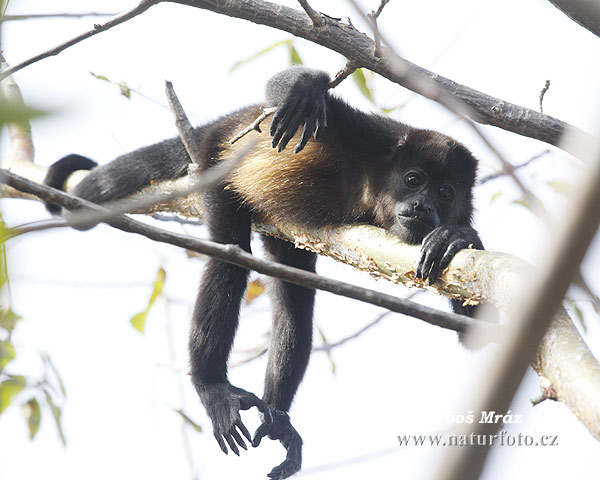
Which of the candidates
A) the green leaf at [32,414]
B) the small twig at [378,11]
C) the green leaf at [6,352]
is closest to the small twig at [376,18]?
the small twig at [378,11]

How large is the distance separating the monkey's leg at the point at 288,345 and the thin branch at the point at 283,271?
2.90 metres

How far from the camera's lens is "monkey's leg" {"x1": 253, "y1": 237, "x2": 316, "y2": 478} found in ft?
13.7

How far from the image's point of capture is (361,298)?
1.38 meters

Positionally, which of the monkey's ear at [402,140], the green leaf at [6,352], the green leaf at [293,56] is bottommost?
the green leaf at [6,352]

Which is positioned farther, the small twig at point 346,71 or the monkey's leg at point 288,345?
the monkey's leg at point 288,345

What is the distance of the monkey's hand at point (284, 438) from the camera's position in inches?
159

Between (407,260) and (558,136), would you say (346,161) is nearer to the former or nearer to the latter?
(407,260)

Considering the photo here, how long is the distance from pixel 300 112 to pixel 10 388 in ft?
6.50

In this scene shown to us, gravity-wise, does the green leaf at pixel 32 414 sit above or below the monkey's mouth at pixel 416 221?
below

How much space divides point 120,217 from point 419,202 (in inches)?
110

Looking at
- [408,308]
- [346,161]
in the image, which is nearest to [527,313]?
[408,308]

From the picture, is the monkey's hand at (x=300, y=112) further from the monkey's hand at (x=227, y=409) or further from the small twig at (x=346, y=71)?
the monkey's hand at (x=227, y=409)

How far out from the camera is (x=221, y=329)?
4.05 meters

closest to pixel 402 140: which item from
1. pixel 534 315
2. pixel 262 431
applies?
pixel 262 431
